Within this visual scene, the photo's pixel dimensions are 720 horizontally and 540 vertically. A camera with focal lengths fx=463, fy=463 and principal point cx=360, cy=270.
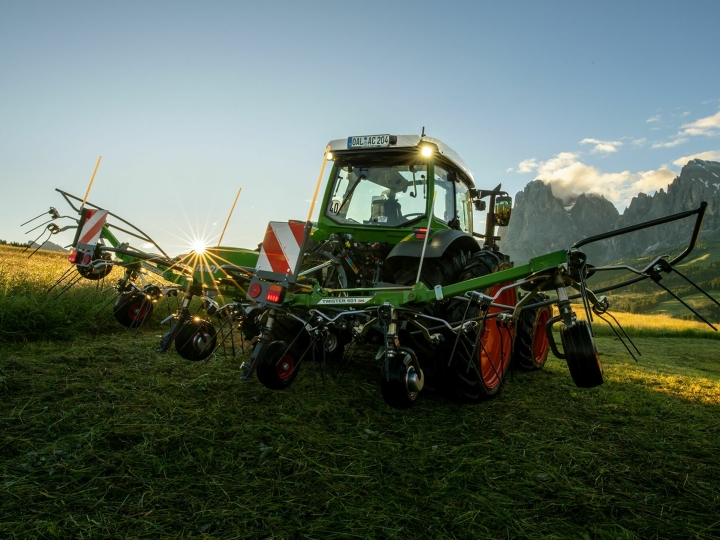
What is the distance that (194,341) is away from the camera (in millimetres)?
3811

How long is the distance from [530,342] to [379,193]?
8.58ft

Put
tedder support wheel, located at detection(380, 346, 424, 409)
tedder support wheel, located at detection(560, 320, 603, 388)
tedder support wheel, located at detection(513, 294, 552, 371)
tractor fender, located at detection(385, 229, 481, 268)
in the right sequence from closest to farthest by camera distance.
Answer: tedder support wheel, located at detection(560, 320, 603, 388), tedder support wheel, located at detection(380, 346, 424, 409), tractor fender, located at detection(385, 229, 481, 268), tedder support wheel, located at detection(513, 294, 552, 371)

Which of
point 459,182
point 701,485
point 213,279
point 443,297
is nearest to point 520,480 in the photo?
point 701,485

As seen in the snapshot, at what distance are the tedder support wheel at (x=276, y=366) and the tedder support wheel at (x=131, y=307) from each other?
5.71ft

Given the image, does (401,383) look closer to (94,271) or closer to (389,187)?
(389,187)

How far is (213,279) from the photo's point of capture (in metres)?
3.93

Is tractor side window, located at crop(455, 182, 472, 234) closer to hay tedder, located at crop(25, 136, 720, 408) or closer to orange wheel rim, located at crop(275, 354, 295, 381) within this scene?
Answer: hay tedder, located at crop(25, 136, 720, 408)

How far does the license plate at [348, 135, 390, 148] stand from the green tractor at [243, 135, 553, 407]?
0.03 ft

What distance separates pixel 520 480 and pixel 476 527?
60 cm

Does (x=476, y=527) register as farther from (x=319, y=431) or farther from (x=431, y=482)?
(x=319, y=431)

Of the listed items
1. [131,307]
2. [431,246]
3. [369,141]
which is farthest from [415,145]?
[131,307]

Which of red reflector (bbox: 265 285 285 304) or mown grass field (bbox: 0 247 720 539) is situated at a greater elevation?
red reflector (bbox: 265 285 285 304)

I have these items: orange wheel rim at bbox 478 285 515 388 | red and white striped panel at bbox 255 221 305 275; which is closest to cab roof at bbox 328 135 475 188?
orange wheel rim at bbox 478 285 515 388

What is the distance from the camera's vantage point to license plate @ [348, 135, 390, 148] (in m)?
4.66
